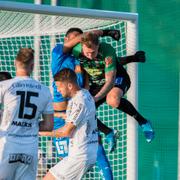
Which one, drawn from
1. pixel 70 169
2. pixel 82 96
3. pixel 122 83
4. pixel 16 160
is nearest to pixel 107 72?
pixel 122 83

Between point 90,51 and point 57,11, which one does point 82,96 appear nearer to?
point 90,51

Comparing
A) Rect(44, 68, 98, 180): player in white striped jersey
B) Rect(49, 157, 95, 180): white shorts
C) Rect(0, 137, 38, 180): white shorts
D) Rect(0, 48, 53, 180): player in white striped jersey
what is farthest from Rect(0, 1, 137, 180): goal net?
Rect(0, 137, 38, 180): white shorts

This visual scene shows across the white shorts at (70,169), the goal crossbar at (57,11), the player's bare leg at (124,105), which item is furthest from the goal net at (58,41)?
the white shorts at (70,169)

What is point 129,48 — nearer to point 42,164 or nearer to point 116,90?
point 116,90

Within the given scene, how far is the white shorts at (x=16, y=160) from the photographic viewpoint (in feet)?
20.6

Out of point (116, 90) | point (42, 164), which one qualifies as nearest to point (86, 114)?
point (116, 90)

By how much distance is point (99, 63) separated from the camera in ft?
26.2

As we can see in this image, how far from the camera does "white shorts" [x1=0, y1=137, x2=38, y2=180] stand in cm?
629

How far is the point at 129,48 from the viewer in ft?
27.4

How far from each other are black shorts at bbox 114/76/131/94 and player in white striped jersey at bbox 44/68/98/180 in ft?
4.05

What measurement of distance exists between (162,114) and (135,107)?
1819 millimetres

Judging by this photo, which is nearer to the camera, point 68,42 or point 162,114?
point 68,42

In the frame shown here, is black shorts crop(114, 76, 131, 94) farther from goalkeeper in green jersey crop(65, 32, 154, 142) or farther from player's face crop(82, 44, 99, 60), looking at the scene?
player's face crop(82, 44, 99, 60)

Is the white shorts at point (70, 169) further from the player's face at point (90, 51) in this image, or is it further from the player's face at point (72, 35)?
the player's face at point (72, 35)
